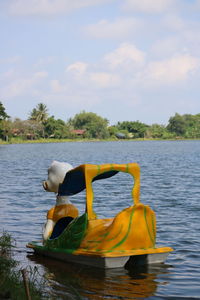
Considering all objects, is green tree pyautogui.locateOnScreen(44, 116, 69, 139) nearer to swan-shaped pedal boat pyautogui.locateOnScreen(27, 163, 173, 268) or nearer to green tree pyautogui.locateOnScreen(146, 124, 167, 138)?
green tree pyautogui.locateOnScreen(146, 124, 167, 138)

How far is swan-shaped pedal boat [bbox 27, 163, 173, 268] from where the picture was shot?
27.4 ft

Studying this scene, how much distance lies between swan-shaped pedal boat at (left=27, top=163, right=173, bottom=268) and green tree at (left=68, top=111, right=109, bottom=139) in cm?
15509

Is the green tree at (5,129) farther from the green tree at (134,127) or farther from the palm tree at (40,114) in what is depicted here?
the green tree at (134,127)

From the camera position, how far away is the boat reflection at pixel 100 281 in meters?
7.82

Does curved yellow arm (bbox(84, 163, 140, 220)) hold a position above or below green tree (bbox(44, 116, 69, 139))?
below

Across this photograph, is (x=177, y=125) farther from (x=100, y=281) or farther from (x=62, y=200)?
(x=100, y=281)

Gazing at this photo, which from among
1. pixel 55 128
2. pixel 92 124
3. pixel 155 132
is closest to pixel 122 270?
pixel 55 128

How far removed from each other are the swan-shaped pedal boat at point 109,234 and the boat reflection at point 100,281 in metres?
0.15

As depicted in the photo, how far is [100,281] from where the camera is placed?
8.38 m

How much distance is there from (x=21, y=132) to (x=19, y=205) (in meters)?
117

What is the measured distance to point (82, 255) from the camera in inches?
346

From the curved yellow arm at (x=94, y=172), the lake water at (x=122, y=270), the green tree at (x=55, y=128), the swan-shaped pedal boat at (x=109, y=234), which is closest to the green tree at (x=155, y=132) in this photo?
the green tree at (x=55, y=128)

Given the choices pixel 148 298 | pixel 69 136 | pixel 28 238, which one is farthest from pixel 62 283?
pixel 69 136

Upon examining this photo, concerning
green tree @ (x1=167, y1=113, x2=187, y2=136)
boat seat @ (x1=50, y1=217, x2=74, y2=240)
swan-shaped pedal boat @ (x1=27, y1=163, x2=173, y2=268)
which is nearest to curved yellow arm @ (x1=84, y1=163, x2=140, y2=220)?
swan-shaped pedal boat @ (x1=27, y1=163, x2=173, y2=268)
